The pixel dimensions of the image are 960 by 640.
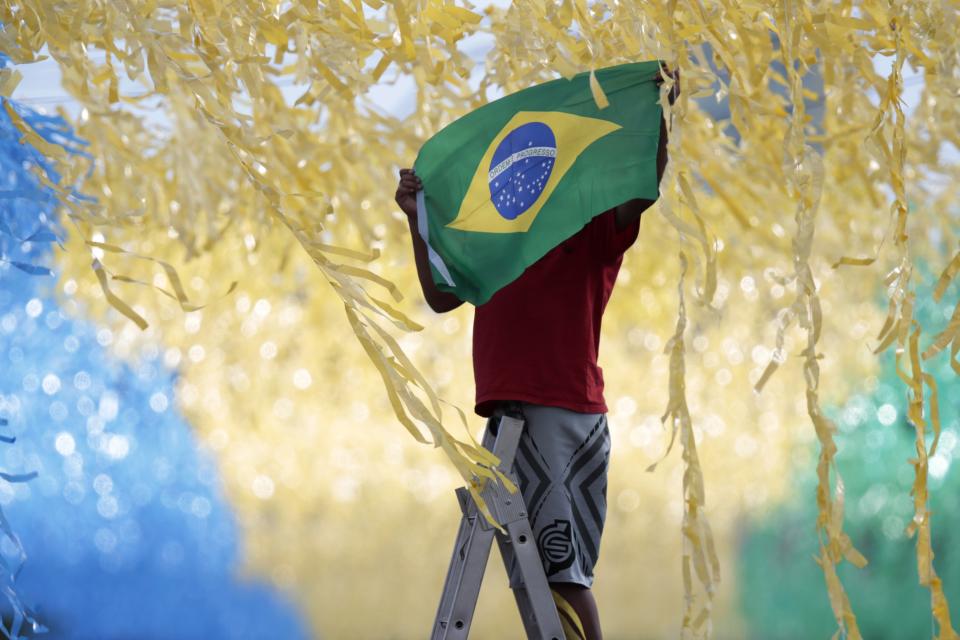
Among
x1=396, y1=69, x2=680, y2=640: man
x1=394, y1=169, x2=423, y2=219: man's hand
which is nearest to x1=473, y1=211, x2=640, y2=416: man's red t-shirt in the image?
x1=396, y1=69, x2=680, y2=640: man

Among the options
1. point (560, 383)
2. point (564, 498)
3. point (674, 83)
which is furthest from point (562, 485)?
point (674, 83)

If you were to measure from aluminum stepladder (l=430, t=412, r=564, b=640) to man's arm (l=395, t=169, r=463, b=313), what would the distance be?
0.17m

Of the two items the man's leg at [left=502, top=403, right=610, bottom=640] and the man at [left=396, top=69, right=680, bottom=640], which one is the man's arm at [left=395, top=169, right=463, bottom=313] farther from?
the man's leg at [left=502, top=403, right=610, bottom=640]

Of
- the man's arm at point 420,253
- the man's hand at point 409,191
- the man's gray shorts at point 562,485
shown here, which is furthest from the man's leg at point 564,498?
the man's hand at point 409,191

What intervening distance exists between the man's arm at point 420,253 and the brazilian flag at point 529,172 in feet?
0.04

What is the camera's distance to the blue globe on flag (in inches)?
49.4

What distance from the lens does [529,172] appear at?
4.15ft

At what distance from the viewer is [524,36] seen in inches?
58.3

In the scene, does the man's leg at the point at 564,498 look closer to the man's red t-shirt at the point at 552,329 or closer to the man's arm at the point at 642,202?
the man's red t-shirt at the point at 552,329

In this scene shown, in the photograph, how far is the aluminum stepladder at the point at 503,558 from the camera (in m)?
1.17

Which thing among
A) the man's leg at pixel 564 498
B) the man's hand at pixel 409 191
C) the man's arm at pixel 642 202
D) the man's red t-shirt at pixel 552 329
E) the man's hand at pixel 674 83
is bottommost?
the man's leg at pixel 564 498

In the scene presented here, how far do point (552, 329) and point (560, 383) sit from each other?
64mm

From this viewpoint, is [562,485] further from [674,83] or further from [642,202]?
[674,83]

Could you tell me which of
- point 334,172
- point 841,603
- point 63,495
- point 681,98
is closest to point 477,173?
point 681,98
